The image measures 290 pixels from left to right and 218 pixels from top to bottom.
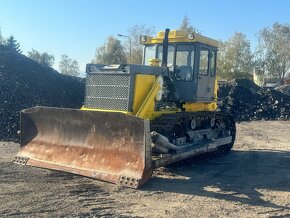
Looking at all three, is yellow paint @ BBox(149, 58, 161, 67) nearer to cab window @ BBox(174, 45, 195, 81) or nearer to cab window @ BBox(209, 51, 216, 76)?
cab window @ BBox(174, 45, 195, 81)

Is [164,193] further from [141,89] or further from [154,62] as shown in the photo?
[154,62]

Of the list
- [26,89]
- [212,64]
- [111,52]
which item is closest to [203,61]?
[212,64]

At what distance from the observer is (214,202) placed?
6770 millimetres

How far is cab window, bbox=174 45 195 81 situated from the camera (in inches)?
397

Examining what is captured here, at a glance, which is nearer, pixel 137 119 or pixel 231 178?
pixel 137 119

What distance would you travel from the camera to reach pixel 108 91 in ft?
28.8

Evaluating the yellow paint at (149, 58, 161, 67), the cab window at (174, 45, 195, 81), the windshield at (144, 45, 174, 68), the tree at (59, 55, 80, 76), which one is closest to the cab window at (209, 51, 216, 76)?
the cab window at (174, 45, 195, 81)

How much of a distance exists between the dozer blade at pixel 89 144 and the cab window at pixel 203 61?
342 cm

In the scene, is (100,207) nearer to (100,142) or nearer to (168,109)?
(100,142)

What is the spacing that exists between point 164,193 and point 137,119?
138cm

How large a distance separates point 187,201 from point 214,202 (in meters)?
0.44

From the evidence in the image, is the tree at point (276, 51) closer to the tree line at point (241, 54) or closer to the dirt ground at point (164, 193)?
the tree line at point (241, 54)

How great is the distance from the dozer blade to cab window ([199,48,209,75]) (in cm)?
342

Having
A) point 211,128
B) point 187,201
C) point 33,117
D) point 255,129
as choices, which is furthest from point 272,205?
point 255,129
